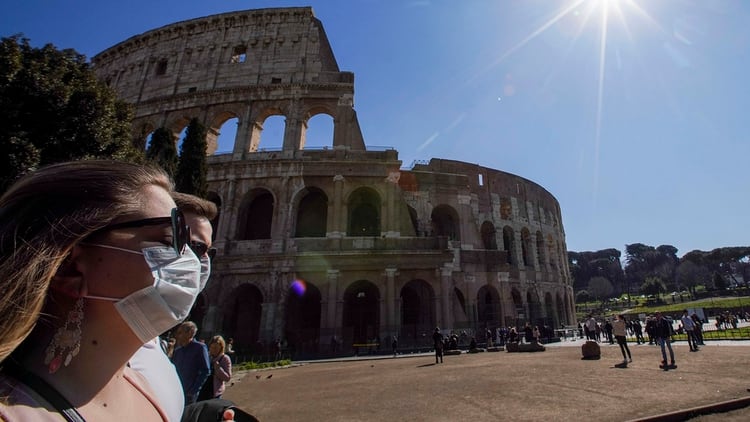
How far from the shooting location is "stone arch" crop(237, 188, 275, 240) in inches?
915

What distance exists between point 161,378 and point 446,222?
2627 cm

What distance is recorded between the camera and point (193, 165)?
17.2 metres

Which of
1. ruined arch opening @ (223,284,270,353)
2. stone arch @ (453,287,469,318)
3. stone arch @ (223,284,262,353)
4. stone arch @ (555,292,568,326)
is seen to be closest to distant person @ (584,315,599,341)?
stone arch @ (453,287,469,318)

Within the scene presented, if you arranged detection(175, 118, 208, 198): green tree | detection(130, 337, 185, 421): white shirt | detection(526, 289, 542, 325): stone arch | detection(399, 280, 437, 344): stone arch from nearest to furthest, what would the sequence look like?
1. detection(130, 337, 185, 421): white shirt
2. detection(175, 118, 208, 198): green tree
3. detection(399, 280, 437, 344): stone arch
4. detection(526, 289, 542, 325): stone arch

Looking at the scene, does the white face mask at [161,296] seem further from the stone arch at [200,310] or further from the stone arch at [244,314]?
the stone arch at [200,310]

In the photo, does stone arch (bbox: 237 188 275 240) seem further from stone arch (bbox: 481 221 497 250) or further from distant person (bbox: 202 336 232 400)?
distant person (bbox: 202 336 232 400)

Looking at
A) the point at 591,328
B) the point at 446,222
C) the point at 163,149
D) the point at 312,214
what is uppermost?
the point at 163,149

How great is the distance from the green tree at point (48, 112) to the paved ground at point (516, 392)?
24.1ft

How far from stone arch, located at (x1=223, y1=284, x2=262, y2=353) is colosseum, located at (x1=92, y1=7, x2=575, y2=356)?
68 mm

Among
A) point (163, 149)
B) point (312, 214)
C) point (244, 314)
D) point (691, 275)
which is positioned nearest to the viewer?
point (163, 149)

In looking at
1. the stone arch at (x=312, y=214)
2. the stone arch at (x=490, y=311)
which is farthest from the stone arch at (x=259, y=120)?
the stone arch at (x=490, y=311)

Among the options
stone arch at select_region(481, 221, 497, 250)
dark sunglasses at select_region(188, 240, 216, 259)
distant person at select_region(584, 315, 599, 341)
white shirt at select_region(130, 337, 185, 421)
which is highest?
stone arch at select_region(481, 221, 497, 250)

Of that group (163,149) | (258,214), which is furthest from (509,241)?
(163,149)

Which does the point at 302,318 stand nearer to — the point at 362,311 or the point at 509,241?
the point at 362,311
